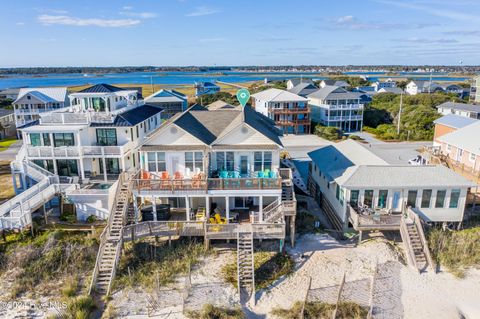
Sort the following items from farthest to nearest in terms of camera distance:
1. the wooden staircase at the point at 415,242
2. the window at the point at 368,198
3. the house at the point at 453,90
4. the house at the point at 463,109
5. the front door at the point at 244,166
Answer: the house at the point at 453,90 < the house at the point at 463,109 < the front door at the point at 244,166 < the window at the point at 368,198 < the wooden staircase at the point at 415,242

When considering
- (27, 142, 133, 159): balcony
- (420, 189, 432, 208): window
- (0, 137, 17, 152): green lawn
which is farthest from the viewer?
(0, 137, 17, 152): green lawn

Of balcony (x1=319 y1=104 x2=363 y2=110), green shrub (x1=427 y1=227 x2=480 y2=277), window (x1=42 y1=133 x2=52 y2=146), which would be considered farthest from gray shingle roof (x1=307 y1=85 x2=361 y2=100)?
window (x1=42 y1=133 x2=52 y2=146)

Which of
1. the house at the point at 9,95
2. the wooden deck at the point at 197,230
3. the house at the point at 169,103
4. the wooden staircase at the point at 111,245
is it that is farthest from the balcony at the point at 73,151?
the house at the point at 9,95

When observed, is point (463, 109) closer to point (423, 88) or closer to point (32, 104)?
point (423, 88)

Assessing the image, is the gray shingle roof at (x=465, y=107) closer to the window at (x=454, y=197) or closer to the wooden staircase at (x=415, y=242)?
the window at (x=454, y=197)

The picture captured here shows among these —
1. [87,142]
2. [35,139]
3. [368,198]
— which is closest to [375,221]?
[368,198]

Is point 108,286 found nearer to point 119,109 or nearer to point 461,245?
point 119,109

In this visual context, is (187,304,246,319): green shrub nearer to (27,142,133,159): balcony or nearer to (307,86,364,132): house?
(27,142,133,159): balcony
